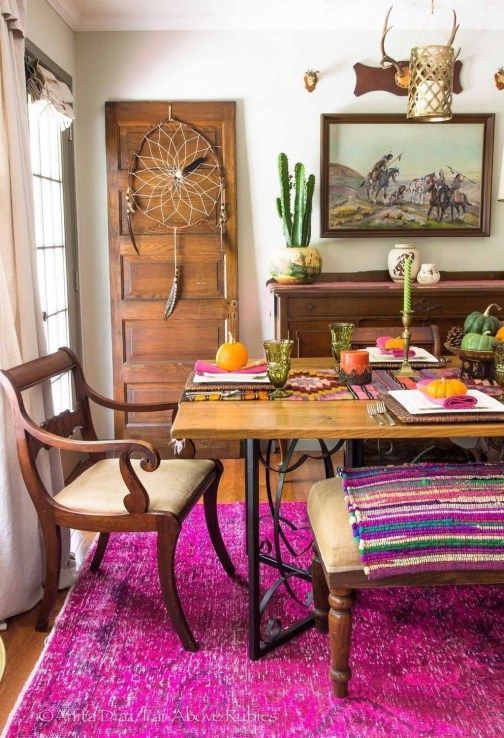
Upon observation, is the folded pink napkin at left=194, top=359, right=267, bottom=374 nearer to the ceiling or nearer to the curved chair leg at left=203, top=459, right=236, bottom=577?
the curved chair leg at left=203, top=459, right=236, bottom=577

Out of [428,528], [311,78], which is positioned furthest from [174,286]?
[428,528]

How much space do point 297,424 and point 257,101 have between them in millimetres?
2816

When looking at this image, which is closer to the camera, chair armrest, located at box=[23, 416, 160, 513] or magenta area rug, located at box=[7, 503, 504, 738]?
magenta area rug, located at box=[7, 503, 504, 738]

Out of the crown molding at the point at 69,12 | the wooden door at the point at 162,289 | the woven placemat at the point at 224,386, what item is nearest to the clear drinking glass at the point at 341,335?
the woven placemat at the point at 224,386

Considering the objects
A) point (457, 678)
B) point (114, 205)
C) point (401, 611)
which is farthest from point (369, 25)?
point (457, 678)

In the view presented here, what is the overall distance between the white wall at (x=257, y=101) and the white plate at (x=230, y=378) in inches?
81.2

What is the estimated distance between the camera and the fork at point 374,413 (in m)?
2.02

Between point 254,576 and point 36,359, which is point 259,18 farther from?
point 254,576

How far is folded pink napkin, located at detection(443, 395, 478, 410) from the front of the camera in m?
2.03

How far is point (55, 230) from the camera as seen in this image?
394 cm

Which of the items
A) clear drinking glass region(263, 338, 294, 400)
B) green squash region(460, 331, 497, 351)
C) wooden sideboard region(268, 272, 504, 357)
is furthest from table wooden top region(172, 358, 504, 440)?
wooden sideboard region(268, 272, 504, 357)

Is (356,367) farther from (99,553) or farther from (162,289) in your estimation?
(162,289)

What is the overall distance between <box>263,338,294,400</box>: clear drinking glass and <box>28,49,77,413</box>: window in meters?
1.60

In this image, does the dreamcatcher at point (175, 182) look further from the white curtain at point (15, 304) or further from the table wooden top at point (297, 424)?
the table wooden top at point (297, 424)
